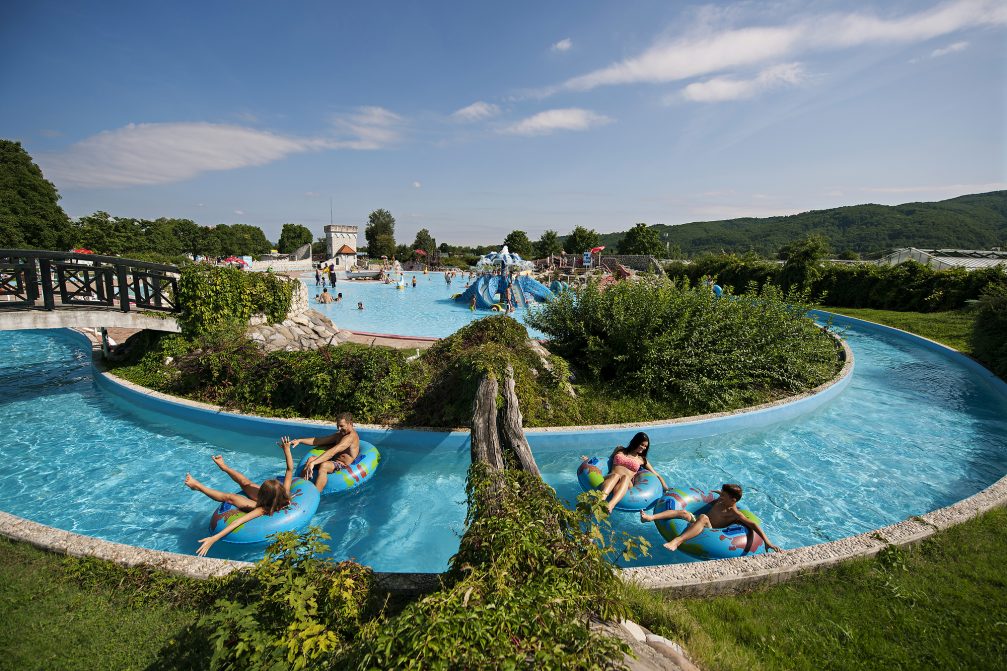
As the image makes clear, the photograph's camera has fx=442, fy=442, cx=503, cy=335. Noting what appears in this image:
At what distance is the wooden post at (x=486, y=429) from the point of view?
16.7ft

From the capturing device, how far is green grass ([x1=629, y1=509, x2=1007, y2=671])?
3318 millimetres

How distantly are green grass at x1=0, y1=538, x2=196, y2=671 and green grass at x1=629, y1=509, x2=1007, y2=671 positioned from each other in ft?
12.3

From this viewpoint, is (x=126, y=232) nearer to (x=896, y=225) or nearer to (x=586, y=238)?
(x=586, y=238)

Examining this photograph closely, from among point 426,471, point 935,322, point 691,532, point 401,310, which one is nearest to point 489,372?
point 426,471

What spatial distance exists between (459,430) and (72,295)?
9942 mm

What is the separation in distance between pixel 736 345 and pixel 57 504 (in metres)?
12.4

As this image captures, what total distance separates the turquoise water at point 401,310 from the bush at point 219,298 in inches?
255

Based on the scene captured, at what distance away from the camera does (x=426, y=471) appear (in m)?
7.53

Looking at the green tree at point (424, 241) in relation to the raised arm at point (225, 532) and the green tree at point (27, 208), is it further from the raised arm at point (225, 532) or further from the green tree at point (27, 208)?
the raised arm at point (225, 532)

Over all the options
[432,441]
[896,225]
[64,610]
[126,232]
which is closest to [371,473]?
[432,441]

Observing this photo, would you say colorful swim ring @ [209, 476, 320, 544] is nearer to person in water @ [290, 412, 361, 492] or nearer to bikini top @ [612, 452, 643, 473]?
person in water @ [290, 412, 361, 492]

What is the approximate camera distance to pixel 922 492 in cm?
700

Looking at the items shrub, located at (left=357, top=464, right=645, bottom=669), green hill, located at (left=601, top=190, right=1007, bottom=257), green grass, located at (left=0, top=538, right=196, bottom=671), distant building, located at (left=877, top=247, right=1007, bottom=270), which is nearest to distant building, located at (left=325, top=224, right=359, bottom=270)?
distant building, located at (left=877, top=247, right=1007, bottom=270)

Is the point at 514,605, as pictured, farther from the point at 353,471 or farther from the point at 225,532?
the point at 353,471
